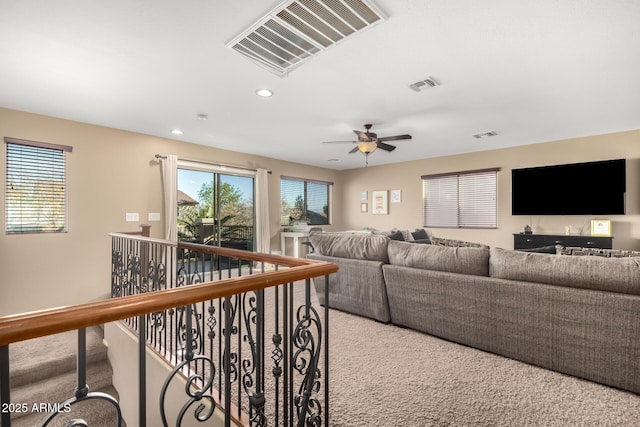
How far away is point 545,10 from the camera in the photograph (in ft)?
6.49

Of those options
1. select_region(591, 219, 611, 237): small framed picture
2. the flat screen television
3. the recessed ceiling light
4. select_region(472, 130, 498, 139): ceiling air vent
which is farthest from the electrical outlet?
select_region(591, 219, 611, 237): small framed picture

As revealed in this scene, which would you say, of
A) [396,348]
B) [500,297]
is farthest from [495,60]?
[396,348]

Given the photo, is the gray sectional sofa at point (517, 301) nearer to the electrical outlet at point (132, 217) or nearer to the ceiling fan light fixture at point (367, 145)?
the ceiling fan light fixture at point (367, 145)

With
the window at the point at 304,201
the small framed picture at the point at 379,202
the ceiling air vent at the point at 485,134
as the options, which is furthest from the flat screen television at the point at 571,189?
the window at the point at 304,201

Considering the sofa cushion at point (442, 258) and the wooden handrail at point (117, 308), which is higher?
the wooden handrail at point (117, 308)

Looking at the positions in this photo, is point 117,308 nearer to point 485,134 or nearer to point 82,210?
point 82,210

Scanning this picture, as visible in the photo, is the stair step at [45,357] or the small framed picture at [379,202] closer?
the stair step at [45,357]

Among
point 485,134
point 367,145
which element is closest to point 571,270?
point 367,145

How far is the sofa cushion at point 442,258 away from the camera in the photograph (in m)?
2.51

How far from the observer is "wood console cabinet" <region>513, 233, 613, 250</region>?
4582mm

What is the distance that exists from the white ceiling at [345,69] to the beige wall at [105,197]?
29 centimetres

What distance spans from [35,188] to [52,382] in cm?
243

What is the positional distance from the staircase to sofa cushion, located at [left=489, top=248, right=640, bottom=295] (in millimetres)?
3332

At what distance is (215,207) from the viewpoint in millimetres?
5781
